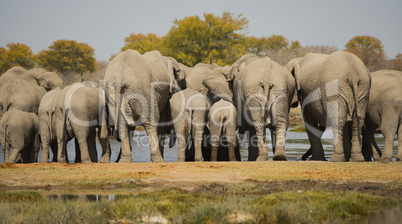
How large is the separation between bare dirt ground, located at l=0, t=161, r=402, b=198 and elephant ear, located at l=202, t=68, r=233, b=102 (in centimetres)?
406

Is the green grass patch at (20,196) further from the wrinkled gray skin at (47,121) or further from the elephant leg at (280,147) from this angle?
the elephant leg at (280,147)

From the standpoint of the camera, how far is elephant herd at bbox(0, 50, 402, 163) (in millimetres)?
13188

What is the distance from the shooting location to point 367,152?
15.7m

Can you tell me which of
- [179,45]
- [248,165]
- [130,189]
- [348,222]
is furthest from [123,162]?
[179,45]

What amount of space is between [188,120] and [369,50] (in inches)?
2638

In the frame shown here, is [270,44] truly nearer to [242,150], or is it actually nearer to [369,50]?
[369,50]

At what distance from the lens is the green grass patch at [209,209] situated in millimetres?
7035

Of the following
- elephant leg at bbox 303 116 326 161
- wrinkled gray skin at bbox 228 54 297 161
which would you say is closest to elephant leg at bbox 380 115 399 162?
elephant leg at bbox 303 116 326 161

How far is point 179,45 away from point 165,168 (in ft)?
122

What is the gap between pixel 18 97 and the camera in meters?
16.4

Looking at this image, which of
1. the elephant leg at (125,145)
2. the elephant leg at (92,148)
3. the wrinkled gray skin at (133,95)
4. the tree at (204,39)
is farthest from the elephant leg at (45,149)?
the tree at (204,39)

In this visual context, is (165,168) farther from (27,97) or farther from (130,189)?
(27,97)

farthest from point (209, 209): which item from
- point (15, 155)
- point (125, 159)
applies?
point (15, 155)

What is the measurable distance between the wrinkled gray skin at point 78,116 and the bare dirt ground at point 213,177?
2004mm
